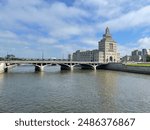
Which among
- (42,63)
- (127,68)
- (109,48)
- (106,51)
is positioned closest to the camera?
(127,68)

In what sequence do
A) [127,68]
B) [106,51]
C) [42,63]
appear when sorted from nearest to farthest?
[127,68], [42,63], [106,51]

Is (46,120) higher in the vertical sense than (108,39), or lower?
lower

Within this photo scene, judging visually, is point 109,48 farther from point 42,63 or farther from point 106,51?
point 42,63

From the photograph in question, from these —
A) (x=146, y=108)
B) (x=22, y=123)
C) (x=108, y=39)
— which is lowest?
(x=146, y=108)

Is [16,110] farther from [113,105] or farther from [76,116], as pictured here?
[76,116]

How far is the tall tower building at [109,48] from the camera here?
447 feet

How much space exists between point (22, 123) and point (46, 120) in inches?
31.2

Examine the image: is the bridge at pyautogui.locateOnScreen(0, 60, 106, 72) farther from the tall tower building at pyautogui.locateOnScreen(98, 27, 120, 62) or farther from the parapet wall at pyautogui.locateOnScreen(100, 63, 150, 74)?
the tall tower building at pyautogui.locateOnScreen(98, 27, 120, 62)

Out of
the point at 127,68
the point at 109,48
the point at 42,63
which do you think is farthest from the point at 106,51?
the point at 42,63

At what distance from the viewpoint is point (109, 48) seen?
138375 mm

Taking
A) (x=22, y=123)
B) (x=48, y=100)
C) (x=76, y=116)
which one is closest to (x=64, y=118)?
(x=76, y=116)

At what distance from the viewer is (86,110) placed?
1652 cm

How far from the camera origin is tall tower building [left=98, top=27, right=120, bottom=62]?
136238 mm

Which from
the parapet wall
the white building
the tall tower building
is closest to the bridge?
the parapet wall
